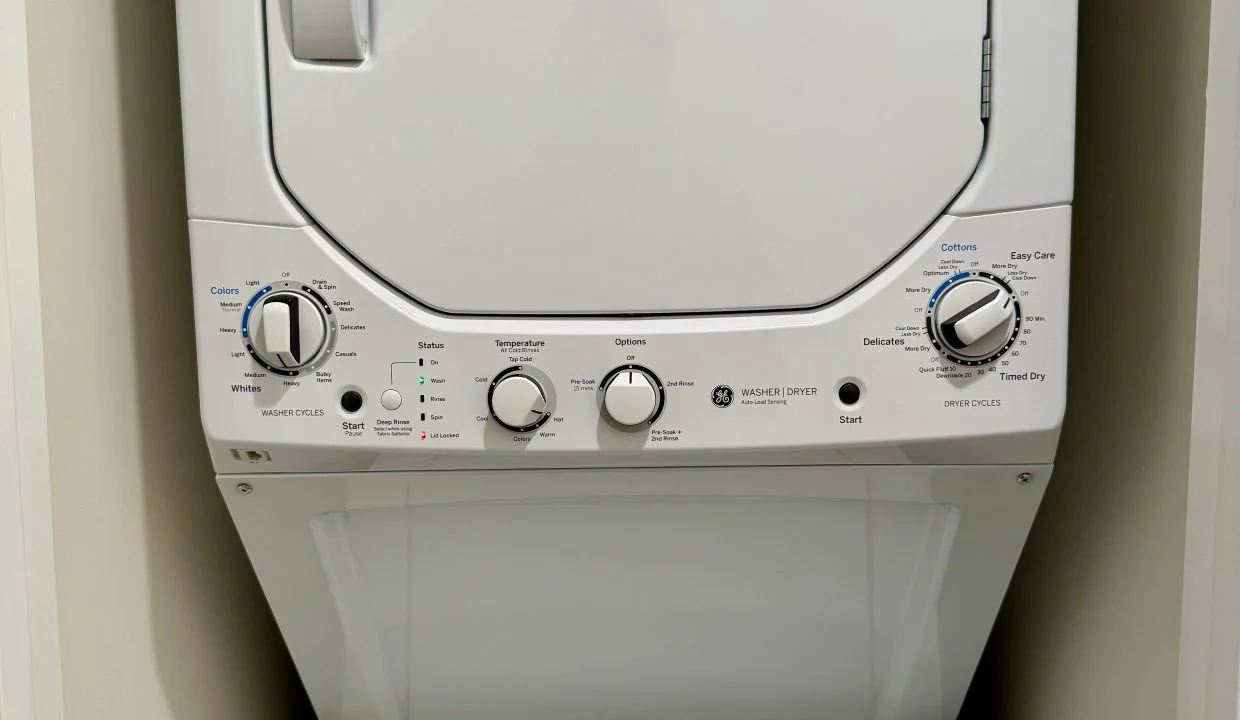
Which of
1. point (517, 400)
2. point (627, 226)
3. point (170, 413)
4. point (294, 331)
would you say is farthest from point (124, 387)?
point (627, 226)

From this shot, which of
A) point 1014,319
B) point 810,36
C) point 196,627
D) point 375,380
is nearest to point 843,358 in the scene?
point 1014,319

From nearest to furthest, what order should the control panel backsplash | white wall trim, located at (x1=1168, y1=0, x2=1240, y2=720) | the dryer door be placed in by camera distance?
white wall trim, located at (x1=1168, y1=0, x2=1240, y2=720) → the control panel backsplash → the dryer door

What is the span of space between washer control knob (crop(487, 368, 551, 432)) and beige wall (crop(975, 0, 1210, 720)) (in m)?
0.51

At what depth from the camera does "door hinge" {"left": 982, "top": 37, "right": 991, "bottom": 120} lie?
66 cm

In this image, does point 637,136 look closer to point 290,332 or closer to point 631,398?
point 631,398

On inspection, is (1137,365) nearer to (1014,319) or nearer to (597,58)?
(1014,319)

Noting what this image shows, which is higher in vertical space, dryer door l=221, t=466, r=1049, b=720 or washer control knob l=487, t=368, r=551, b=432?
washer control knob l=487, t=368, r=551, b=432

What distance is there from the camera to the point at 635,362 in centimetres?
68

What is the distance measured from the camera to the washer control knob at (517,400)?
2.19 ft

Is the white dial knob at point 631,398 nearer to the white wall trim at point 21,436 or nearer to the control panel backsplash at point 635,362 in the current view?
the control panel backsplash at point 635,362

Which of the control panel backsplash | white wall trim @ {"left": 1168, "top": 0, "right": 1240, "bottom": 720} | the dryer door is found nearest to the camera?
white wall trim @ {"left": 1168, "top": 0, "right": 1240, "bottom": 720}

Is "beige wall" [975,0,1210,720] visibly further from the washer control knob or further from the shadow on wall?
Result: the shadow on wall

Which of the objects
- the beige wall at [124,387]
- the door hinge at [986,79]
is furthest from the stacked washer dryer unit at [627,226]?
the beige wall at [124,387]

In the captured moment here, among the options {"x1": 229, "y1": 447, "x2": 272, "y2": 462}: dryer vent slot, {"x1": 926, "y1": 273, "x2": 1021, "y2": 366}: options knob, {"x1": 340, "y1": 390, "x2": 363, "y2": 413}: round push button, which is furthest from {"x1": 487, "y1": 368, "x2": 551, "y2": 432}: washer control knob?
{"x1": 926, "y1": 273, "x2": 1021, "y2": 366}: options knob
